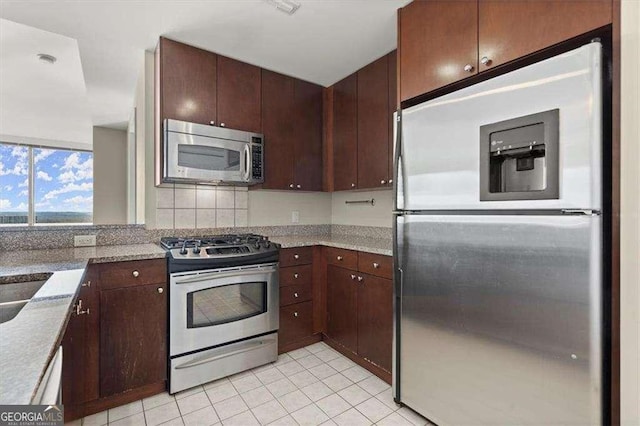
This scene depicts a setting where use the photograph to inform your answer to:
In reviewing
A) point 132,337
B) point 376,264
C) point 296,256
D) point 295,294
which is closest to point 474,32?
point 376,264

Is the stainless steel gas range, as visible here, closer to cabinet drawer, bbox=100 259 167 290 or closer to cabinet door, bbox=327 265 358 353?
cabinet drawer, bbox=100 259 167 290

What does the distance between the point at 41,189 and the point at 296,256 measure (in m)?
4.51

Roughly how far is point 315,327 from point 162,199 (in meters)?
1.63

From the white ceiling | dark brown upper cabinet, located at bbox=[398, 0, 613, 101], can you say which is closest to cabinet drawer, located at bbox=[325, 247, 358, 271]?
dark brown upper cabinet, located at bbox=[398, 0, 613, 101]

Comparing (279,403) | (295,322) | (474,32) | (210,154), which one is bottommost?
(279,403)

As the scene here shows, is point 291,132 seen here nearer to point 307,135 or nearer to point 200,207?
point 307,135

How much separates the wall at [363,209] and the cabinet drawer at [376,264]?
1.91ft

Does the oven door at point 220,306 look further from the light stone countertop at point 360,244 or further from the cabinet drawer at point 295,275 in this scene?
the light stone countertop at point 360,244

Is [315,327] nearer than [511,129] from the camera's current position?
No

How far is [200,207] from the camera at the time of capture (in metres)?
2.62

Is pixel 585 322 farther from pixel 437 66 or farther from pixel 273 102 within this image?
pixel 273 102

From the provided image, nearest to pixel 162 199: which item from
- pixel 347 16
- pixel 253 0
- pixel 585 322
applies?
pixel 253 0

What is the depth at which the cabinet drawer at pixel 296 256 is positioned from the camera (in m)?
2.47

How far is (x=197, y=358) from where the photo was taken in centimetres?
203
